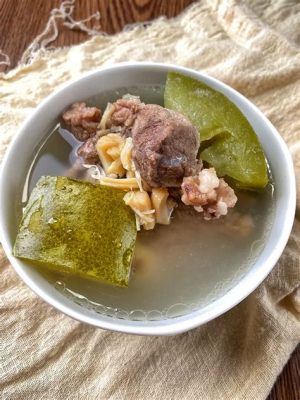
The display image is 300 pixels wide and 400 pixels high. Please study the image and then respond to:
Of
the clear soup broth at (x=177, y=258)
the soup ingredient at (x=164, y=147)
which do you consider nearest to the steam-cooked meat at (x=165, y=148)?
the soup ingredient at (x=164, y=147)

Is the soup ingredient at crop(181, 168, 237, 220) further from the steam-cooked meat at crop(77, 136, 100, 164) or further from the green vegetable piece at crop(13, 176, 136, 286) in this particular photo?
the steam-cooked meat at crop(77, 136, 100, 164)

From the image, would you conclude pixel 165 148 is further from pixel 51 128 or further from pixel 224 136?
pixel 51 128

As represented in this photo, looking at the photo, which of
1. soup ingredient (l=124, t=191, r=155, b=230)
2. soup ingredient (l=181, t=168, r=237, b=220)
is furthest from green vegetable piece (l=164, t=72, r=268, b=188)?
soup ingredient (l=124, t=191, r=155, b=230)

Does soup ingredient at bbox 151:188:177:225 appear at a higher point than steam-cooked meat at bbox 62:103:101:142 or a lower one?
lower

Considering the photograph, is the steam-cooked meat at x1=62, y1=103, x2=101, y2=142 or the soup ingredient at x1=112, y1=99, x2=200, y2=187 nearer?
the soup ingredient at x1=112, y1=99, x2=200, y2=187

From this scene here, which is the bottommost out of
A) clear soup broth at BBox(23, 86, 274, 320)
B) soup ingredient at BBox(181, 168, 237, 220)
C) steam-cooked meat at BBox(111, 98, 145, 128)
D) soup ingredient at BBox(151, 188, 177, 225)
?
clear soup broth at BBox(23, 86, 274, 320)

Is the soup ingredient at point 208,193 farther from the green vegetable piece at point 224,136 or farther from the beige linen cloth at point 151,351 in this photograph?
the beige linen cloth at point 151,351

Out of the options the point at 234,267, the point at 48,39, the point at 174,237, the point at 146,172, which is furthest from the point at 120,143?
the point at 48,39
